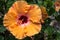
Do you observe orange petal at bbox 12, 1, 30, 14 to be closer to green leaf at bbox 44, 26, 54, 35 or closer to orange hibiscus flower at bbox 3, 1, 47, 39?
orange hibiscus flower at bbox 3, 1, 47, 39


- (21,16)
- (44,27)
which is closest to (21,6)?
(21,16)

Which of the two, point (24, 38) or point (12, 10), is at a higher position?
point (12, 10)

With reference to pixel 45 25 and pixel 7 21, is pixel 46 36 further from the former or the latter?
pixel 7 21

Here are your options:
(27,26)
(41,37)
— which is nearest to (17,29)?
(27,26)

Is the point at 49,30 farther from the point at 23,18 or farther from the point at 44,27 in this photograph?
the point at 23,18

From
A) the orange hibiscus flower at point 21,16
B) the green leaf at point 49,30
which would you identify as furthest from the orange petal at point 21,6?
the green leaf at point 49,30

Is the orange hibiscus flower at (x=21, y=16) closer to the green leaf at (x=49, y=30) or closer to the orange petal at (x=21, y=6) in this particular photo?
the orange petal at (x=21, y=6)

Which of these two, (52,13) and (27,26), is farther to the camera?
(52,13)
